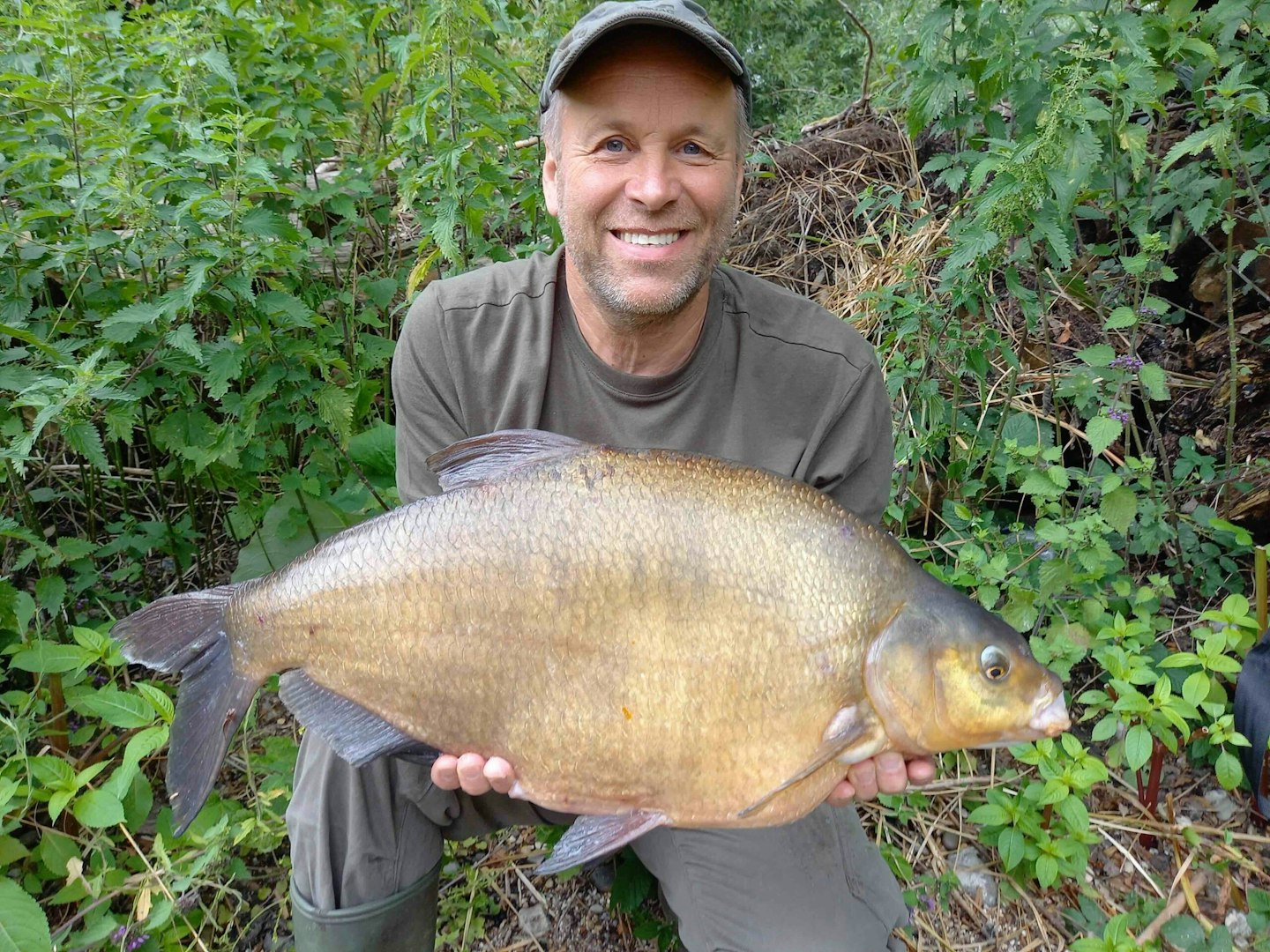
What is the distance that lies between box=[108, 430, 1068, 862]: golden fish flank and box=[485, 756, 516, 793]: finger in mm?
17

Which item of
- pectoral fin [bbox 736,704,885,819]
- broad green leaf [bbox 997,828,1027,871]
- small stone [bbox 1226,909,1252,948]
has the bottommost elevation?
small stone [bbox 1226,909,1252,948]

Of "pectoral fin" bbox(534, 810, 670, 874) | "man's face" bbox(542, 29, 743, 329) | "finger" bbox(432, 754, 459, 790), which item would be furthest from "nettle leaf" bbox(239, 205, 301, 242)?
"pectoral fin" bbox(534, 810, 670, 874)

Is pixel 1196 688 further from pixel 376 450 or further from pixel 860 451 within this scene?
pixel 376 450

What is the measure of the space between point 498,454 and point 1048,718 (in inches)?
41.1

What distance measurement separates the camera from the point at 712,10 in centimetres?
827

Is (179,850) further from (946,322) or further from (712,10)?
(712,10)

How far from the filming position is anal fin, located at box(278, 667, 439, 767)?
152 centimetres

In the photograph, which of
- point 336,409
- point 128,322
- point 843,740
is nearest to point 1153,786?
point 843,740

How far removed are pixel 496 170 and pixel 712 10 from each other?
7091 mm

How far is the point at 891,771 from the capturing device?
1490mm

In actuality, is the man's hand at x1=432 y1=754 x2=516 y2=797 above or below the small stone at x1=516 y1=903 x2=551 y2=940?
above

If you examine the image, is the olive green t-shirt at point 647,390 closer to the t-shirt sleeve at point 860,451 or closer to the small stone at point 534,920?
the t-shirt sleeve at point 860,451

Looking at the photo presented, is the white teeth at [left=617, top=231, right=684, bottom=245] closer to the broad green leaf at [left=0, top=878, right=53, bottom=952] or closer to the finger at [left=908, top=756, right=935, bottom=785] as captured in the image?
the finger at [left=908, top=756, right=935, bottom=785]

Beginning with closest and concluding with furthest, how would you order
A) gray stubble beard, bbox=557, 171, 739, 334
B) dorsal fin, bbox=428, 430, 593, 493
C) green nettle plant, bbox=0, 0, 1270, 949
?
dorsal fin, bbox=428, 430, 593, 493 → gray stubble beard, bbox=557, 171, 739, 334 → green nettle plant, bbox=0, 0, 1270, 949
